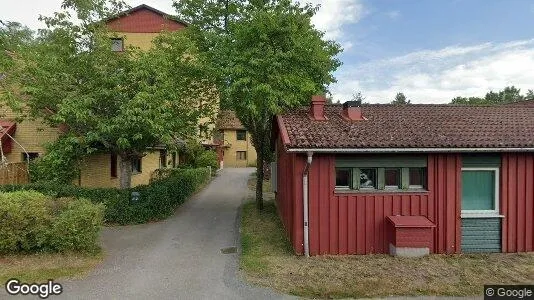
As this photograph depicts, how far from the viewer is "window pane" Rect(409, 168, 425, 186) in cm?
963

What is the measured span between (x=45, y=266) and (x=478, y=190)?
11088mm

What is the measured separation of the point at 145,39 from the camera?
26172 millimetres

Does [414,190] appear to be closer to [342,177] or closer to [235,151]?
[342,177]

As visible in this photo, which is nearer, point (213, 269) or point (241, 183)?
point (213, 269)

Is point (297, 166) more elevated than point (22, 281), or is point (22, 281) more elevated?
point (297, 166)

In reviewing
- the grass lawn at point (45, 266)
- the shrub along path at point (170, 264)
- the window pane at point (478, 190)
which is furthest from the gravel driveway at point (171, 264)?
the window pane at point (478, 190)

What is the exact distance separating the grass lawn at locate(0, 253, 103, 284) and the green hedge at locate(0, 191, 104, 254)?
0.22 m

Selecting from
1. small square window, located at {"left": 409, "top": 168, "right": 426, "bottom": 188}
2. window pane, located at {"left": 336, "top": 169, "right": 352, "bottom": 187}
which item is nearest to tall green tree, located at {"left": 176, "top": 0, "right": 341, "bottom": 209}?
window pane, located at {"left": 336, "top": 169, "right": 352, "bottom": 187}

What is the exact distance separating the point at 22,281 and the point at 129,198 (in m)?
5.74

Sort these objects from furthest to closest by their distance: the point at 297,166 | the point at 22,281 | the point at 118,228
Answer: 1. the point at 118,228
2. the point at 297,166
3. the point at 22,281

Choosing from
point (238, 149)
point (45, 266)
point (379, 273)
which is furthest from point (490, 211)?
point (238, 149)

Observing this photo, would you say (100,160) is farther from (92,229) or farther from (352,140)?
(352,140)

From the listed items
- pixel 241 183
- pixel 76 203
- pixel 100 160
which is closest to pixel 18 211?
pixel 76 203

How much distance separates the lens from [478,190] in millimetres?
9750
